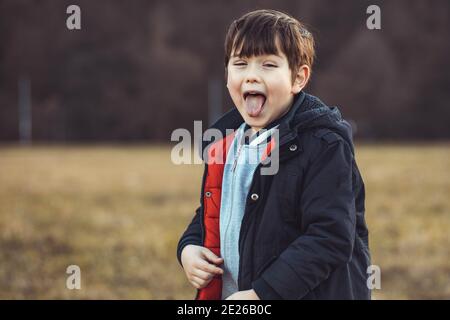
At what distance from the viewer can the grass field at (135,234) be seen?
470 centimetres

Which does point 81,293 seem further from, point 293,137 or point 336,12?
point 336,12

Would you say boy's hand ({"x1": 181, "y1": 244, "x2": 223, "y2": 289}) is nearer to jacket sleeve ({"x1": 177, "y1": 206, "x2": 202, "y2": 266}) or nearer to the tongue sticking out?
jacket sleeve ({"x1": 177, "y1": 206, "x2": 202, "y2": 266})

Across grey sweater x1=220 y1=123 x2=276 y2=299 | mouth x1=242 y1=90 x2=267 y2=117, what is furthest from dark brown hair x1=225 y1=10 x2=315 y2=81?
grey sweater x1=220 y1=123 x2=276 y2=299

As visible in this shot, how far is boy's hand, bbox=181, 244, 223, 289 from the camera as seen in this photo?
195 cm

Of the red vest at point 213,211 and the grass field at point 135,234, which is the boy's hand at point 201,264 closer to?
the red vest at point 213,211

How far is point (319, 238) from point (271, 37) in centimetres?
58

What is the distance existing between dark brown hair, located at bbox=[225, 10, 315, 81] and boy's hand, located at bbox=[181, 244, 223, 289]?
1.93 ft

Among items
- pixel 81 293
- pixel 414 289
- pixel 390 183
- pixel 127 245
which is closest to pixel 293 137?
pixel 81 293

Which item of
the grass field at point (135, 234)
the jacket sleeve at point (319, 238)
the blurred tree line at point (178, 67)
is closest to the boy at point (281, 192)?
the jacket sleeve at point (319, 238)

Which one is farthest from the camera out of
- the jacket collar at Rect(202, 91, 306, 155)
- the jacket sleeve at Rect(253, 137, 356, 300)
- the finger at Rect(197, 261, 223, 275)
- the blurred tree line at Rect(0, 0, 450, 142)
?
the blurred tree line at Rect(0, 0, 450, 142)

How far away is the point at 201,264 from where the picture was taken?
197 centimetres

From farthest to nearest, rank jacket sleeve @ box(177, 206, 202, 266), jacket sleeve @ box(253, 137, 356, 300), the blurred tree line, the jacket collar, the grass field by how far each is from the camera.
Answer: the blurred tree line, the grass field, jacket sleeve @ box(177, 206, 202, 266), the jacket collar, jacket sleeve @ box(253, 137, 356, 300)

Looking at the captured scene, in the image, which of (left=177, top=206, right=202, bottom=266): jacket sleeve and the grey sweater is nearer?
the grey sweater

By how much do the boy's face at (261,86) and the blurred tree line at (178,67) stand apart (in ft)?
101
